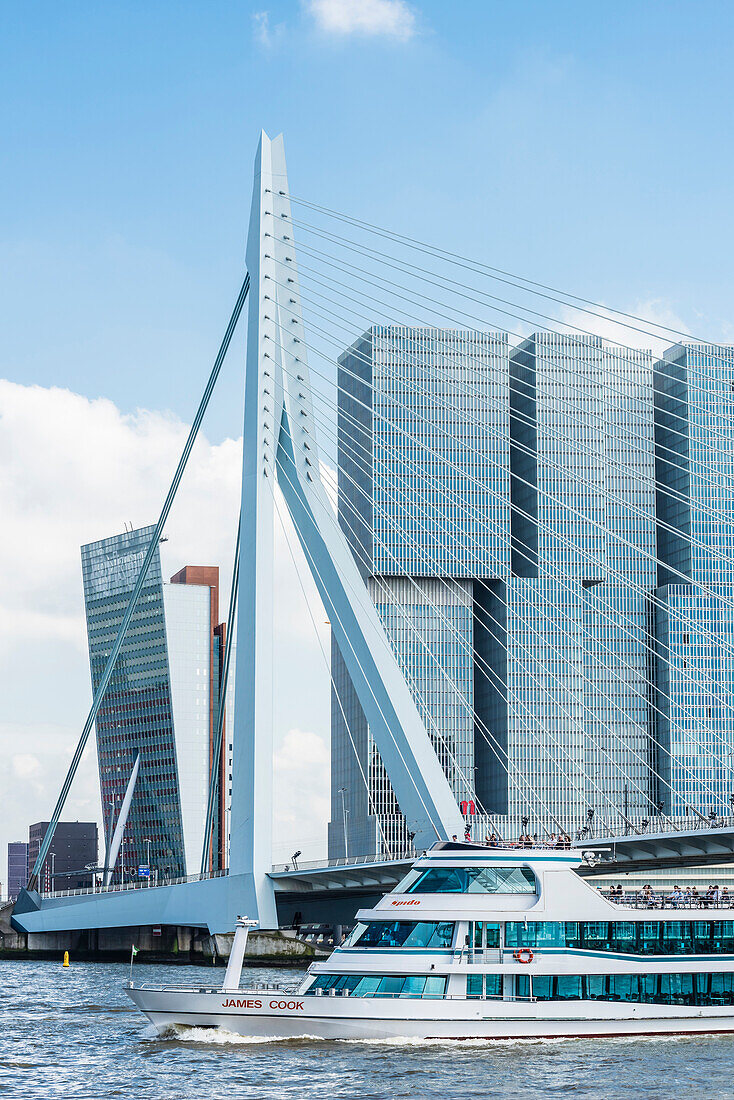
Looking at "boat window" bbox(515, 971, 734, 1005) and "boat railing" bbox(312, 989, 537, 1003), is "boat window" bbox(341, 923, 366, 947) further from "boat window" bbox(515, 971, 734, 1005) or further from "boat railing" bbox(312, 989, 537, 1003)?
"boat window" bbox(515, 971, 734, 1005)

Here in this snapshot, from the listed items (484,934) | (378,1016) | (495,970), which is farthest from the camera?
(484,934)

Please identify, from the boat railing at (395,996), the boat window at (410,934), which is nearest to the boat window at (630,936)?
the boat window at (410,934)

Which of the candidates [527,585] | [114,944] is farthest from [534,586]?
[114,944]

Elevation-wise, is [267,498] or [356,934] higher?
[267,498]

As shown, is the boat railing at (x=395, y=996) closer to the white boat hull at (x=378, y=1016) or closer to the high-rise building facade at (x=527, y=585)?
the white boat hull at (x=378, y=1016)

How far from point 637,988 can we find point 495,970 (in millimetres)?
3547

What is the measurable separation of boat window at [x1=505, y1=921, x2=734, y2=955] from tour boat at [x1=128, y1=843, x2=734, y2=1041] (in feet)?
0.10

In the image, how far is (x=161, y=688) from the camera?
462 feet

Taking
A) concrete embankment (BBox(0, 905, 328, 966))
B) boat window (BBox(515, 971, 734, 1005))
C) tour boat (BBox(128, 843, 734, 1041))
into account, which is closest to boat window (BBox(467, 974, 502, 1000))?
tour boat (BBox(128, 843, 734, 1041))

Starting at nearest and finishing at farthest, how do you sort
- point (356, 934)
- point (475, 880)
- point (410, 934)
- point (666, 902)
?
1. point (410, 934)
2. point (356, 934)
3. point (475, 880)
4. point (666, 902)

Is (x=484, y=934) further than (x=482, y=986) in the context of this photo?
Yes

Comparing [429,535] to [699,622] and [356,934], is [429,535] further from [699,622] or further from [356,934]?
[356,934]

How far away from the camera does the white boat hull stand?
3178 cm

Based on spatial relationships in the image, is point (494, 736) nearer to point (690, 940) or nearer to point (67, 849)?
point (67, 849)
